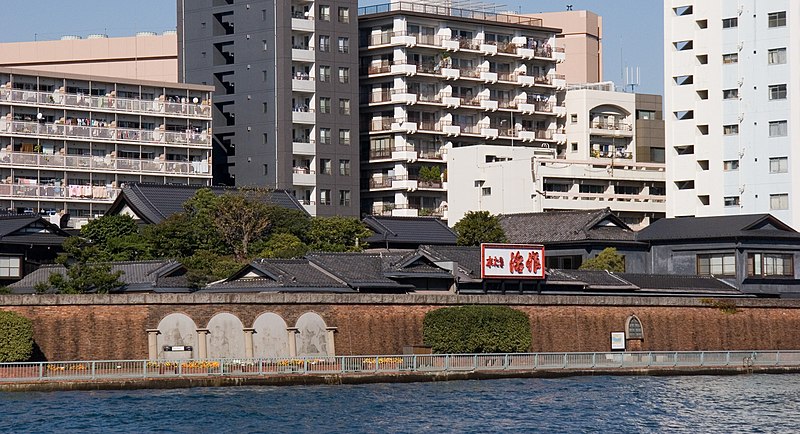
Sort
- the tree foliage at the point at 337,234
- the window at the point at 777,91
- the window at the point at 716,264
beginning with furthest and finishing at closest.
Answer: the window at the point at 777,91
the tree foliage at the point at 337,234
the window at the point at 716,264

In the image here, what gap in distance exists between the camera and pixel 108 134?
117 metres

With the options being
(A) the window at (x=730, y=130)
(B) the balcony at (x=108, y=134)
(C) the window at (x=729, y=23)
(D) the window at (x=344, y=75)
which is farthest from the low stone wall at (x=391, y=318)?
(B) the balcony at (x=108, y=134)

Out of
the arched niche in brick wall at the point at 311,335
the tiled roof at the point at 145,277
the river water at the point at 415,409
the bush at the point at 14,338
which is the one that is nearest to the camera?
the river water at the point at 415,409

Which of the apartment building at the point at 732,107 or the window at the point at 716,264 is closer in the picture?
the window at the point at 716,264

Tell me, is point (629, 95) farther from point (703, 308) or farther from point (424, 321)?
point (424, 321)

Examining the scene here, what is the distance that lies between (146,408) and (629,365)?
28139 millimetres

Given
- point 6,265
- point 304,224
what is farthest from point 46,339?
point 304,224

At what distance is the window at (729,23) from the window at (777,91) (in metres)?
6.08

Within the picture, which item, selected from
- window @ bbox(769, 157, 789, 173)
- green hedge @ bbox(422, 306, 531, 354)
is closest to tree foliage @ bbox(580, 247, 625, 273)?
green hedge @ bbox(422, 306, 531, 354)

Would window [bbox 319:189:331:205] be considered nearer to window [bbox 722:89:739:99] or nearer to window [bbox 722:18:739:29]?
window [bbox 722:89:739:99]

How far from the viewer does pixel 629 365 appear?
73.6 metres

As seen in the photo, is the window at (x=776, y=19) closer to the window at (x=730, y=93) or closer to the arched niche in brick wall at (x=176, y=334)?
the window at (x=730, y=93)

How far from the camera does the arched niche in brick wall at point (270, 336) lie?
69250 millimetres

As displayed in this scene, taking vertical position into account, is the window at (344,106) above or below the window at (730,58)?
below
